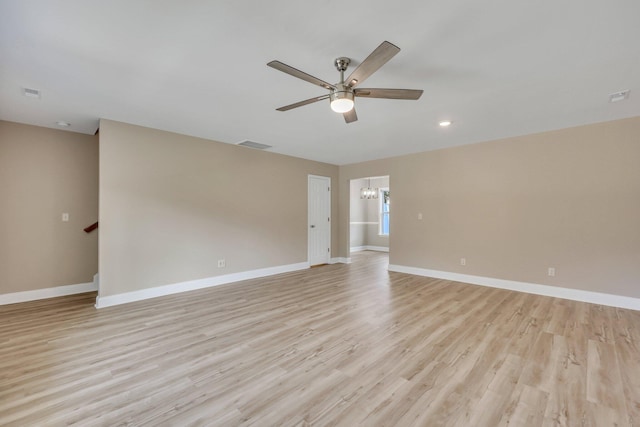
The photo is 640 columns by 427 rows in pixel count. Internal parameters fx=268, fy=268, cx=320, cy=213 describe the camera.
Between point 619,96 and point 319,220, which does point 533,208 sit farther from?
point 319,220

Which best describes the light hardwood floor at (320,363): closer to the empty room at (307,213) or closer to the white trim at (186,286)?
the empty room at (307,213)

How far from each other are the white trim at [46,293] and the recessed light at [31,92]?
281cm

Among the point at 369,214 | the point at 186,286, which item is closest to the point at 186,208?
the point at 186,286

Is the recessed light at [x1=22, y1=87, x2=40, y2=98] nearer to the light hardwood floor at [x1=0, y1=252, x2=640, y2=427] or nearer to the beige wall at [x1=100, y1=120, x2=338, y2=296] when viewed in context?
the beige wall at [x1=100, y1=120, x2=338, y2=296]

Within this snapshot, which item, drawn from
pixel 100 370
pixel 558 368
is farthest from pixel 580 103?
pixel 100 370

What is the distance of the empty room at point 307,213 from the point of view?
177 cm

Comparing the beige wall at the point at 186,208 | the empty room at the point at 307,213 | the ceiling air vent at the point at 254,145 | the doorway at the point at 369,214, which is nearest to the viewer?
the empty room at the point at 307,213

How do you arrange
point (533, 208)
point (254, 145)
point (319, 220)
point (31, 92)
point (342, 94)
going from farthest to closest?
point (319, 220)
point (254, 145)
point (533, 208)
point (31, 92)
point (342, 94)

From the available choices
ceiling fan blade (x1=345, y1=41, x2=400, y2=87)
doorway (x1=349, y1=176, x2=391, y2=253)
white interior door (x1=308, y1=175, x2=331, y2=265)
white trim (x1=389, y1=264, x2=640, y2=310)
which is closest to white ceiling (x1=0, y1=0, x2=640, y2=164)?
ceiling fan blade (x1=345, y1=41, x2=400, y2=87)

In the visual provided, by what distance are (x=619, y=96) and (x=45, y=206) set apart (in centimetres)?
753

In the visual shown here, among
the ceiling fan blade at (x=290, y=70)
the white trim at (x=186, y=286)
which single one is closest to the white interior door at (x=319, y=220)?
the white trim at (x=186, y=286)

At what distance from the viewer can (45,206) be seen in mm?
4023

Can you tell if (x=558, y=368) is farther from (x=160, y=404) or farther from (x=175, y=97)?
(x=175, y=97)

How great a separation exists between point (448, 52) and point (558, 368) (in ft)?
8.80
